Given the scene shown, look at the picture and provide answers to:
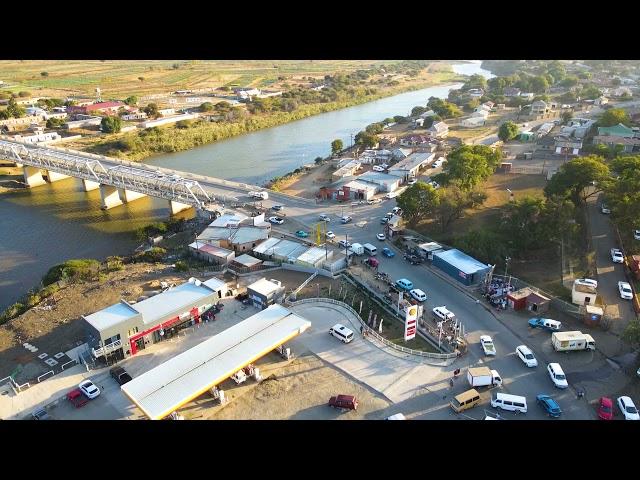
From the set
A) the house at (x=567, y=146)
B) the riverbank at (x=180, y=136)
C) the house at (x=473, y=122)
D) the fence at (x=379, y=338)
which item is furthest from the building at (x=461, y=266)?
the riverbank at (x=180, y=136)

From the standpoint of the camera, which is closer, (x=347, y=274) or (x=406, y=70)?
(x=347, y=274)

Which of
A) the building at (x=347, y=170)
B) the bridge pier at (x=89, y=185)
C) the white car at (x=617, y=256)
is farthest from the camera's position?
the bridge pier at (x=89, y=185)

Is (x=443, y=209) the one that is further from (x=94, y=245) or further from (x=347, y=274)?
(x=94, y=245)

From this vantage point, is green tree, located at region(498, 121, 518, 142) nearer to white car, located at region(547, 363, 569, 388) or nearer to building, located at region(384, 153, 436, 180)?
building, located at region(384, 153, 436, 180)

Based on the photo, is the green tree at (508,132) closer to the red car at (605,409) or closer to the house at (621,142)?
the house at (621,142)

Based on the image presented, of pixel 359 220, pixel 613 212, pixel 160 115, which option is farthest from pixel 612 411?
pixel 160 115

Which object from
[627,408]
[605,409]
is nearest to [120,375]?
[605,409]

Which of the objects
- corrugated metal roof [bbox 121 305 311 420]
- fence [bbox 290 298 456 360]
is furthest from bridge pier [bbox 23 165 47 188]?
corrugated metal roof [bbox 121 305 311 420]
